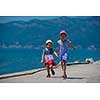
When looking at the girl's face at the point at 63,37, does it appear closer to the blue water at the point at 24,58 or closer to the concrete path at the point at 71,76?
the blue water at the point at 24,58

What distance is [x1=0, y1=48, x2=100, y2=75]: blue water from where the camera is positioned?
6.84 metres

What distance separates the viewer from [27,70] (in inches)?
270

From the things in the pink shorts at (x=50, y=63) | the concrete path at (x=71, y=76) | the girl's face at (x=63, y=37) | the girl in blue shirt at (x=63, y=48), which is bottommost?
the concrete path at (x=71, y=76)

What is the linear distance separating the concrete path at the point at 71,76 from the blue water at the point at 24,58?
0.28ft

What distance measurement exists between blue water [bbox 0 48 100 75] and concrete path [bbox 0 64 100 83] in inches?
3.3

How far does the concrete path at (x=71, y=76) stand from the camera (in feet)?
22.4

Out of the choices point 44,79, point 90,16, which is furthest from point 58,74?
point 90,16

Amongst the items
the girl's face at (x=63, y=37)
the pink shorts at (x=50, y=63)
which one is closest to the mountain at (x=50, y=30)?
the girl's face at (x=63, y=37)

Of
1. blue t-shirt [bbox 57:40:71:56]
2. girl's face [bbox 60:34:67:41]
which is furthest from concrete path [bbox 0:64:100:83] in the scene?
girl's face [bbox 60:34:67:41]
